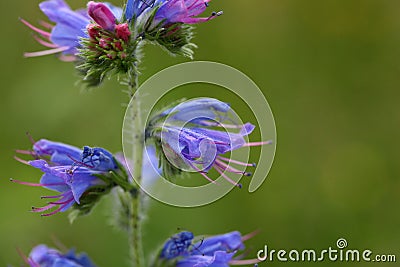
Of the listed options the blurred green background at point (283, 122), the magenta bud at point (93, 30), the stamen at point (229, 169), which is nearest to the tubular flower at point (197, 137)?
the stamen at point (229, 169)

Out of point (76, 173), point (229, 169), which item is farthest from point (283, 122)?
point (76, 173)

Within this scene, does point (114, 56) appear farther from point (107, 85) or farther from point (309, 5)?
point (309, 5)

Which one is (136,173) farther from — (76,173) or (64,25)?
(64,25)

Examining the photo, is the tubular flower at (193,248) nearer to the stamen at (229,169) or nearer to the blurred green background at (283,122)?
the stamen at (229,169)

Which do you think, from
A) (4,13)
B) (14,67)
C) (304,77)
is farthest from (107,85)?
(304,77)

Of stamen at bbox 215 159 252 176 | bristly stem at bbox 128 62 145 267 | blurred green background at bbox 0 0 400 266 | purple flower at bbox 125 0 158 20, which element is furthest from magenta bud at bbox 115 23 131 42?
blurred green background at bbox 0 0 400 266
